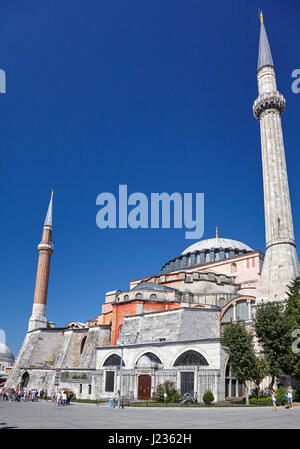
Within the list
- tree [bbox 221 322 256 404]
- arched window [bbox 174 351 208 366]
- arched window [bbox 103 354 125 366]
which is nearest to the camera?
tree [bbox 221 322 256 404]

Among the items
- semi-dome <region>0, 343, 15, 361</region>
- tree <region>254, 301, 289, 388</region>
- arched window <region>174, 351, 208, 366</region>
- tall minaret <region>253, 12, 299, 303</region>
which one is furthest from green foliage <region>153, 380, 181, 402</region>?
semi-dome <region>0, 343, 15, 361</region>

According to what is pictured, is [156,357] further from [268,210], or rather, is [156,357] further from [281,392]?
[268,210]

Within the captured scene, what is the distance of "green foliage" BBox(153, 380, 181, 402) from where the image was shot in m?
21.6

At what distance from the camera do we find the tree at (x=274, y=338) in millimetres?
18750

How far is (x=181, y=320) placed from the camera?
26.9 meters

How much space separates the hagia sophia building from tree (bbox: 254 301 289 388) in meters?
3.27

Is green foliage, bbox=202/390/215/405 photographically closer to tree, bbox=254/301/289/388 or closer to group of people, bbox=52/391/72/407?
tree, bbox=254/301/289/388

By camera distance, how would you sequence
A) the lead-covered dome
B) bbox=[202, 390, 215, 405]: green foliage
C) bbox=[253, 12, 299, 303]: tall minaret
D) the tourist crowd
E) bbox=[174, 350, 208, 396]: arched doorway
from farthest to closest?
the lead-covered dome, bbox=[253, 12, 299, 303]: tall minaret, bbox=[174, 350, 208, 396]: arched doorway, the tourist crowd, bbox=[202, 390, 215, 405]: green foliage

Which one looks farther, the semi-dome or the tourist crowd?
the semi-dome

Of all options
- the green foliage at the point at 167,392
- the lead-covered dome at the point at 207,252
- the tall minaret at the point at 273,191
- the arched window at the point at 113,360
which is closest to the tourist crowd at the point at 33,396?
the arched window at the point at 113,360

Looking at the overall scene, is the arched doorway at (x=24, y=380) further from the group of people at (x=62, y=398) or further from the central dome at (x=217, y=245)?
the central dome at (x=217, y=245)

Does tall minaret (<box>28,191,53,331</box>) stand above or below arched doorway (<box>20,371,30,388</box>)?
above

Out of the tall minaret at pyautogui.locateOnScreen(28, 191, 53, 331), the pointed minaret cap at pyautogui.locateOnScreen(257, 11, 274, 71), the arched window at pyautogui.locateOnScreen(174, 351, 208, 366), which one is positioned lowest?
the arched window at pyautogui.locateOnScreen(174, 351, 208, 366)

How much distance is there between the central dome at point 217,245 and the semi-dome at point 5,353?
1769 inches
